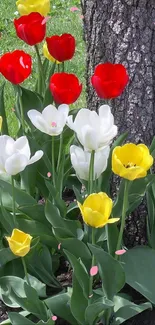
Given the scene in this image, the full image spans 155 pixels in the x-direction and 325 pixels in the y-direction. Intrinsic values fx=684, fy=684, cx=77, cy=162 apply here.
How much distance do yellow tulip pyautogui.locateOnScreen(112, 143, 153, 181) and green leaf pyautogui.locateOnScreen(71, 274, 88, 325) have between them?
0.42 m

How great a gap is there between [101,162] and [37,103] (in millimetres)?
627

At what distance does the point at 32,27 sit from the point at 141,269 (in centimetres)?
88

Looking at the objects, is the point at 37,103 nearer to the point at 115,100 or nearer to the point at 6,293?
the point at 115,100

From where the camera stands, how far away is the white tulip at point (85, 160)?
6.54 ft

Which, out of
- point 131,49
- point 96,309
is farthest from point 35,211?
point 131,49

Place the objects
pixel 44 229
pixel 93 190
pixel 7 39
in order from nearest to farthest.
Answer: pixel 93 190 → pixel 44 229 → pixel 7 39

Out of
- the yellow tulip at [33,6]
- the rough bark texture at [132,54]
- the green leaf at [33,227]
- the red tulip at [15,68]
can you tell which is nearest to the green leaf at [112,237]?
the green leaf at [33,227]

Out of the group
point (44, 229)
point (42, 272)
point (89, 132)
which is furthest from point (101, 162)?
point (42, 272)

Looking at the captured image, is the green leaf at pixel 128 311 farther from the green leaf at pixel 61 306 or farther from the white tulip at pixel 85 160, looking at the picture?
the white tulip at pixel 85 160

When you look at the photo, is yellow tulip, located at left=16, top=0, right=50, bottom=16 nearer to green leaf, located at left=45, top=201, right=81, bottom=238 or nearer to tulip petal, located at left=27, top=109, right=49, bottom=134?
tulip petal, located at left=27, top=109, right=49, bottom=134

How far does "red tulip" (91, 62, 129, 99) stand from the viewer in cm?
202

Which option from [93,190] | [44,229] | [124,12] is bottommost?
[44,229]

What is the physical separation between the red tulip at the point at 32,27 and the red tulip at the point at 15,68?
0.11 metres

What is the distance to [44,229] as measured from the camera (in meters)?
2.26
